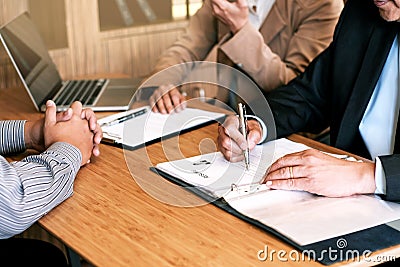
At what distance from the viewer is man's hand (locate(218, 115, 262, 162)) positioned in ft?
4.85

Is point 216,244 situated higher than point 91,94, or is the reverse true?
point 216,244

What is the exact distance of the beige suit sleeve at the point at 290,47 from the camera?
2.11 m

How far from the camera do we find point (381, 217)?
120 cm

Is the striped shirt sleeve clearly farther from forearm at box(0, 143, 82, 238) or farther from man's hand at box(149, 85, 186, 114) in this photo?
man's hand at box(149, 85, 186, 114)

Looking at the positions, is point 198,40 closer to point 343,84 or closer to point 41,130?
point 343,84

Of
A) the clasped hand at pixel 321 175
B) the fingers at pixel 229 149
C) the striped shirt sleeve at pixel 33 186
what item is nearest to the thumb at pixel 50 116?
the striped shirt sleeve at pixel 33 186

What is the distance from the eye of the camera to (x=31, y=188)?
1253 mm

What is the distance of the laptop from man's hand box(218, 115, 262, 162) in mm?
496

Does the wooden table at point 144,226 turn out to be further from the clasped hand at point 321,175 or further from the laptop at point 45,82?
the laptop at point 45,82

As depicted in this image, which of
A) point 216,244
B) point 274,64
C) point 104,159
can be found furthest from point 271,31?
point 216,244

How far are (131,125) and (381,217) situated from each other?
0.79m

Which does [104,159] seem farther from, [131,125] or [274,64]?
[274,64]

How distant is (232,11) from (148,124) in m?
0.48

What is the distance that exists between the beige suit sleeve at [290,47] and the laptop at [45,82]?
1.21ft
